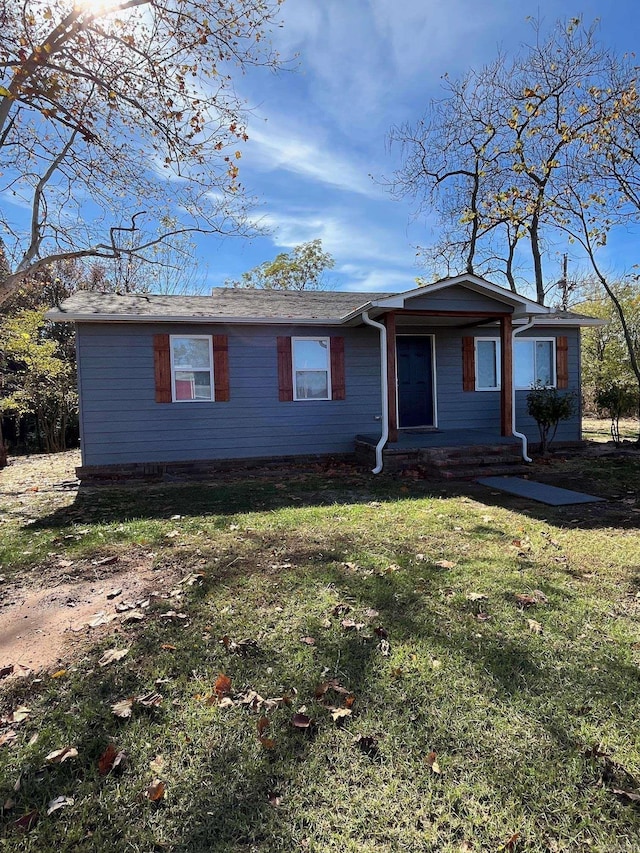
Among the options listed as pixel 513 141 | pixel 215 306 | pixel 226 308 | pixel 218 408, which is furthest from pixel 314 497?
pixel 513 141

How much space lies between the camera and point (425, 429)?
396 inches

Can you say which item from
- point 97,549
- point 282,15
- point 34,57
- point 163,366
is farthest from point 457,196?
point 97,549

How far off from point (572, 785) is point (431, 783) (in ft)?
1.69

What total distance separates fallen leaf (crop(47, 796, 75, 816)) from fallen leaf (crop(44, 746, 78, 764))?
173mm

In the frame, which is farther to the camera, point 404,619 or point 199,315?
point 199,315

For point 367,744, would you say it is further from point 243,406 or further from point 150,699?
point 243,406

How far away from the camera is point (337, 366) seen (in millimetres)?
9320

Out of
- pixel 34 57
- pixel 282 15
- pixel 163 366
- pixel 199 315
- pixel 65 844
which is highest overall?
pixel 282 15

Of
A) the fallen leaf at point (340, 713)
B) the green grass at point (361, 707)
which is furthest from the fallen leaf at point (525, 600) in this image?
the fallen leaf at point (340, 713)

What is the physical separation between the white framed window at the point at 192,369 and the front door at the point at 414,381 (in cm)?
403

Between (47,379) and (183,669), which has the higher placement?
(47,379)

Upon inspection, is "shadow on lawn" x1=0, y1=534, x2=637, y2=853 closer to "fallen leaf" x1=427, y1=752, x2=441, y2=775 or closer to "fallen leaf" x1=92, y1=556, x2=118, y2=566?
"fallen leaf" x1=427, y1=752, x2=441, y2=775

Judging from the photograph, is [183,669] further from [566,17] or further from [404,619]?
[566,17]

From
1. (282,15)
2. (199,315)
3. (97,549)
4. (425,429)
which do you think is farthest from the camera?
(425,429)
